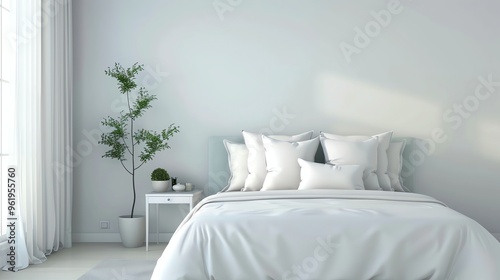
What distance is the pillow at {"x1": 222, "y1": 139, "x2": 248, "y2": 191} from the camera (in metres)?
5.22

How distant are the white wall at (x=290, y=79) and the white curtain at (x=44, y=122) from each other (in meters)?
0.27

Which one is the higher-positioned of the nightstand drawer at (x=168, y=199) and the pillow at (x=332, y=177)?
the pillow at (x=332, y=177)

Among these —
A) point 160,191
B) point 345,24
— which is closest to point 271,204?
point 160,191

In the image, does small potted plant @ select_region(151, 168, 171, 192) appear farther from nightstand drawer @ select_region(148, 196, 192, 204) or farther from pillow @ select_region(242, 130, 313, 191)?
pillow @ select_region(242, 130, 313, 191)

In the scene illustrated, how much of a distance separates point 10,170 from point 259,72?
8.10 feet

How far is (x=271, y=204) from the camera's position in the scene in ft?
12.5

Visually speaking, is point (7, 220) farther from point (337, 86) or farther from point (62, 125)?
point (337, 86)

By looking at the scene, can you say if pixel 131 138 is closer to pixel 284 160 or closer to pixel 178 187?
pixel 178 187

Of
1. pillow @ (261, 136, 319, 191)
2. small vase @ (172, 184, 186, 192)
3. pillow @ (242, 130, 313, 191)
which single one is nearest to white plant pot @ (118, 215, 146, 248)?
small vase @ (172, 184, 186, 192)

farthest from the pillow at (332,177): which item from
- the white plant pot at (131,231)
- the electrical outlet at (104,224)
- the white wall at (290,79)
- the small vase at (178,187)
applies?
the electrical outlet at (104,224)

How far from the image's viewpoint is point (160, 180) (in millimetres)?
5309

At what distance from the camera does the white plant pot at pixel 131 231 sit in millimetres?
5289

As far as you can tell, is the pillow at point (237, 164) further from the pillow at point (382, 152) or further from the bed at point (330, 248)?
the bed at point (330, 248)

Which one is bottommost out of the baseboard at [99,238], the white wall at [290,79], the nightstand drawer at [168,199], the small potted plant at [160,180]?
the baseboard at [99,238]
